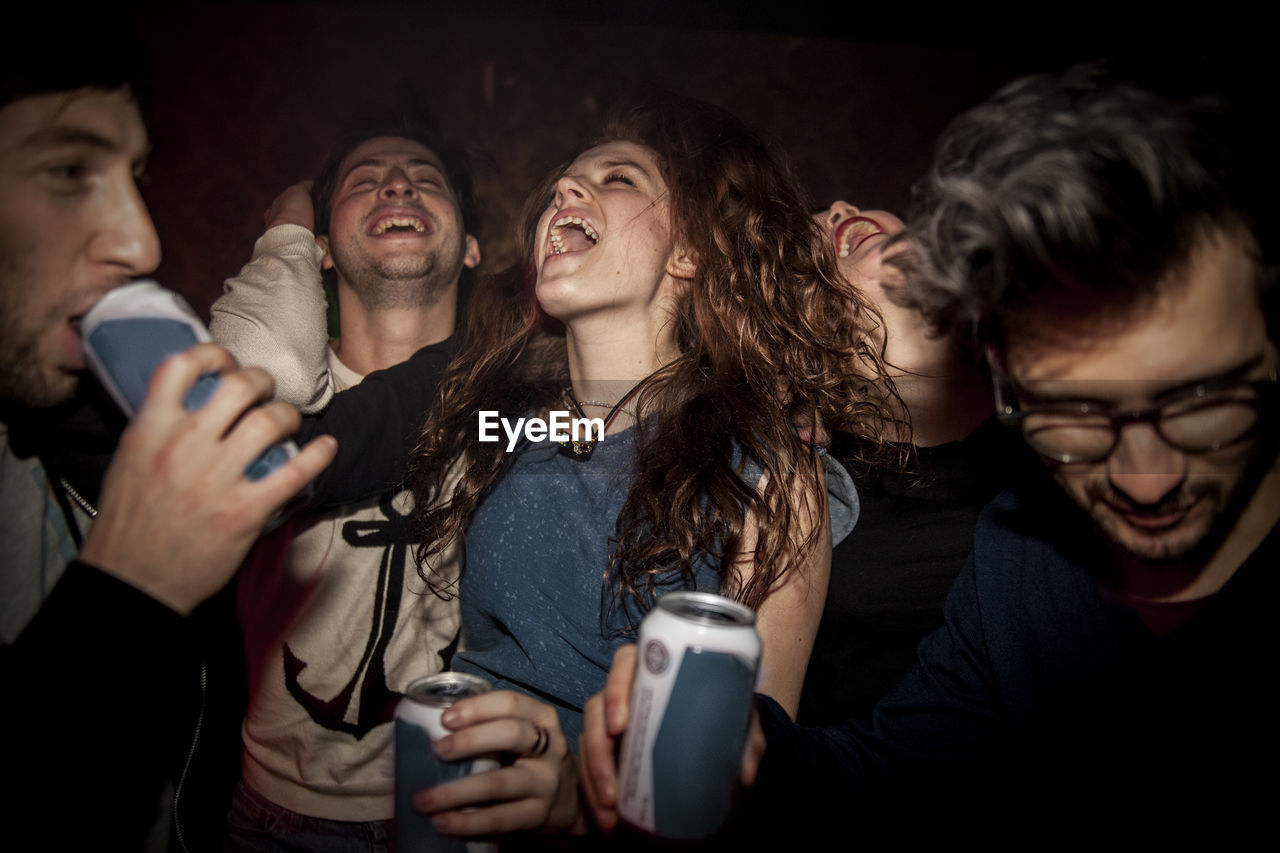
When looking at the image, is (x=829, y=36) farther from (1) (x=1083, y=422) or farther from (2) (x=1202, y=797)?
(2) (x=1202, y=797)

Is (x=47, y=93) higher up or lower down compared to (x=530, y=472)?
higher up

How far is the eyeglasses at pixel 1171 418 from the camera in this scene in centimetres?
76

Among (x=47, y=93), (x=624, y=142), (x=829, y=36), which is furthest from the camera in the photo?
(x=829, y=36)

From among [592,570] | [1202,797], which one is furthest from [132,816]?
[1202,797]

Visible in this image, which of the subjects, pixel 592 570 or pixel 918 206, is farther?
pixel 592 570

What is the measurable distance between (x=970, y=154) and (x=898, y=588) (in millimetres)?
820

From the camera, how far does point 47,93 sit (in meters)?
0.79

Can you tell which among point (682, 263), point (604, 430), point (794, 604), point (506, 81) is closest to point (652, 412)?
point (604, 430)

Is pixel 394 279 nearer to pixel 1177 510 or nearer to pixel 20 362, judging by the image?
pixel 20 362

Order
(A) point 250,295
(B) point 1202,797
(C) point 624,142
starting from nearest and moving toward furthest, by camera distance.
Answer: (B) point 1202,797 → (A) point 250,295 → (C) point 624,142

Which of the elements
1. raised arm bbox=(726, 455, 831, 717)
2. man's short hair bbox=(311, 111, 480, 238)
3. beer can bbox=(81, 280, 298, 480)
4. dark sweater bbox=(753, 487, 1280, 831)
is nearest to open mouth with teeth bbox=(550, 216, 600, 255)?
man's short hair bbox=(311, 111, 480, 238)

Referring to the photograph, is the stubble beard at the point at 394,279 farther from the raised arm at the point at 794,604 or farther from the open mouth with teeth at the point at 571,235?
the raised arm at the point at 794,604

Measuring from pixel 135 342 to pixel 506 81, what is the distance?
3.91ft

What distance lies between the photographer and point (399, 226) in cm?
135
